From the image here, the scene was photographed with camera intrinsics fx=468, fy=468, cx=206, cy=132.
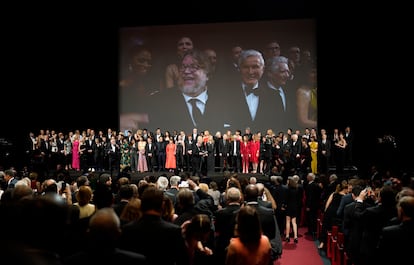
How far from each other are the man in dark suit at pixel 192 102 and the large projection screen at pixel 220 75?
0.14 ft

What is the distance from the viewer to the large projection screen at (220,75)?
61.2 feet

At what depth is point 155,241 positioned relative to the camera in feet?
11.5

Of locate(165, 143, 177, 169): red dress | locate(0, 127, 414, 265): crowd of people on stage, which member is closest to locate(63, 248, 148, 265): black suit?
locate(0, 127, 414, 265): crowd of people on stage

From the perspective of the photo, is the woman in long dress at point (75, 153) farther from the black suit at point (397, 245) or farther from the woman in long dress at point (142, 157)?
the black suit at point (397, 245)

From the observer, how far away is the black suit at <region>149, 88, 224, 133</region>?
63.3 feet

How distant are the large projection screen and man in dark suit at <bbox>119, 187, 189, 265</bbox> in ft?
50.9

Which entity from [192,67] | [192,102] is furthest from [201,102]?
[192,67]

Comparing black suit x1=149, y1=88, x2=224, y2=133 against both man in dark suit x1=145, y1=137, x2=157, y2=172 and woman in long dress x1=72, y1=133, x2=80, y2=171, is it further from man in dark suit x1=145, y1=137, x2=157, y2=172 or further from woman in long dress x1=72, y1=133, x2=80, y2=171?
woman in long dress x1=72, y1=133, x2=80, y2=171

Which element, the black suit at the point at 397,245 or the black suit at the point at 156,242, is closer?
the black suit at the point at 156,242

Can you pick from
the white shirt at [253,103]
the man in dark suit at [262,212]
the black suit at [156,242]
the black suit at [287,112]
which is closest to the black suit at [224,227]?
the man in dark suit at [262,212]

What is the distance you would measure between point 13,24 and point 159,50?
235 inches

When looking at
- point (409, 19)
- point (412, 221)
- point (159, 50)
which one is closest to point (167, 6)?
point (159, 50)

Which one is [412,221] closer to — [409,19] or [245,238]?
[245,238]

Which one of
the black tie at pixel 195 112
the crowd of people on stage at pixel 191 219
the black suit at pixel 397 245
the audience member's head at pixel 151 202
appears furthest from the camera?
the black tie at pixel 195 112
